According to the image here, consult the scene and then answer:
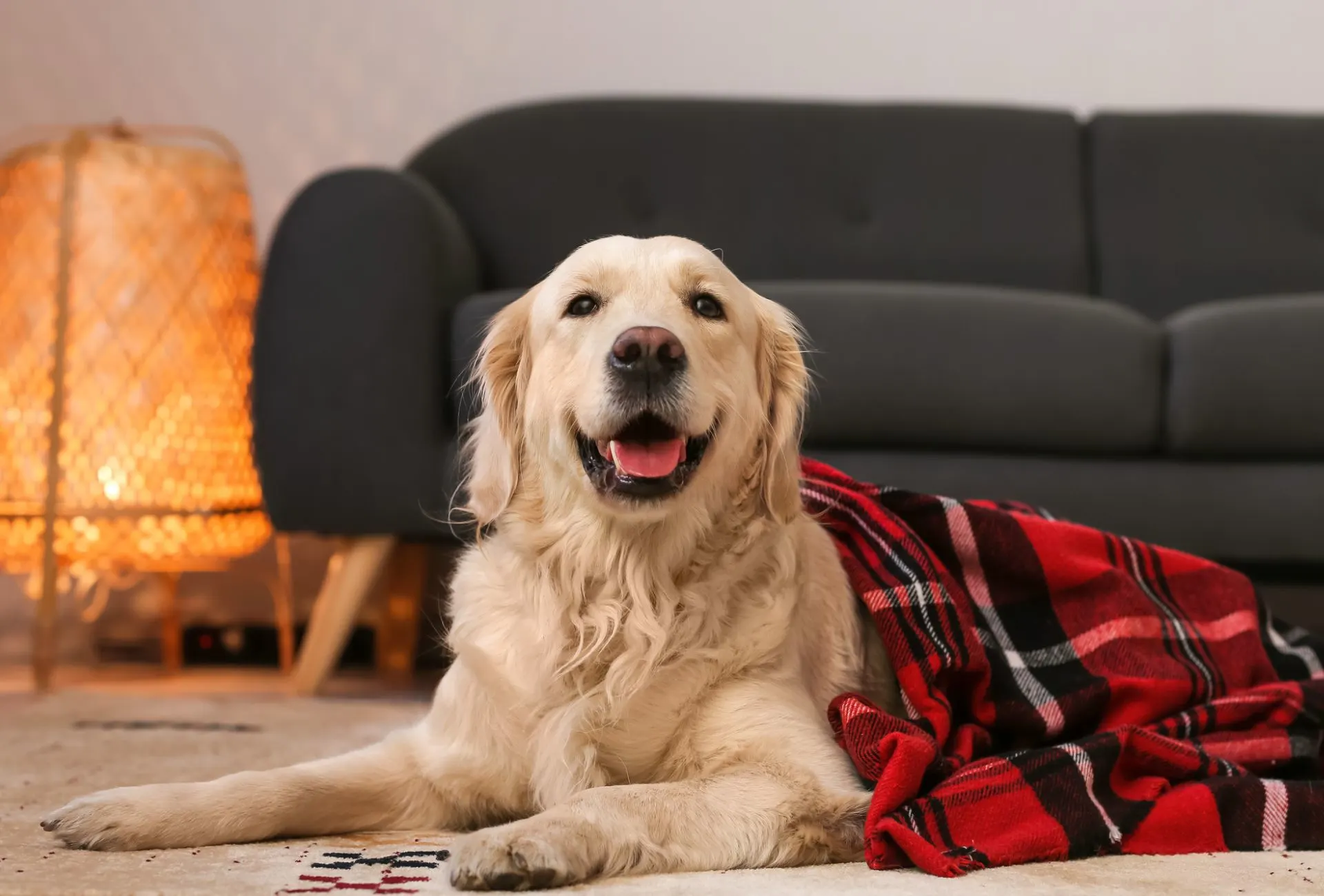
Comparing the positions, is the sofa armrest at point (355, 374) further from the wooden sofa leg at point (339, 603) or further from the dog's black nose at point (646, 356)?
the dog's black nose at point (646, 356)

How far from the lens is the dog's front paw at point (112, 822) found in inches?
47.1

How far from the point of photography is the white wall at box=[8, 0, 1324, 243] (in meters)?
3.56

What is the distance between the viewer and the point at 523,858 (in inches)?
41.4

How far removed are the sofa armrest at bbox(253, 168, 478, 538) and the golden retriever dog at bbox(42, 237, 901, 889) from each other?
86 centimetres

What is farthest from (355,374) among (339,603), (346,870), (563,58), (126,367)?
(563,58)

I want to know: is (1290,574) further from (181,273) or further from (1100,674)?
(181,273)

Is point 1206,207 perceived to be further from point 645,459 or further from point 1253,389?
point 645,459

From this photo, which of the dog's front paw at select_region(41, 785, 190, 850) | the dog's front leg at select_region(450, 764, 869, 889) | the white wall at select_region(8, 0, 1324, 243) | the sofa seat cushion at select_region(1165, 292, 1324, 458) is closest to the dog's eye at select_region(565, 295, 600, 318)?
the dog's front leg at select_region(450, 764, 869, 889)

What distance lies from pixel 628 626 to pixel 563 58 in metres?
2.66

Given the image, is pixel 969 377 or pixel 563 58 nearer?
pixel 969 377

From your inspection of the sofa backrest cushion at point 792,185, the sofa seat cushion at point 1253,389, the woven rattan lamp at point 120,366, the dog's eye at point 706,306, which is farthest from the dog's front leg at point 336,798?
the sofa backrest cushion at point 792,185

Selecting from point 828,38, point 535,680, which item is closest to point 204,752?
point 535,680

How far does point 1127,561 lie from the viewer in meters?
1.77

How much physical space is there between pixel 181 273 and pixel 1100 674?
92.2 inches
